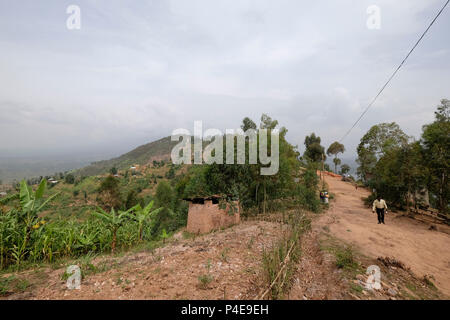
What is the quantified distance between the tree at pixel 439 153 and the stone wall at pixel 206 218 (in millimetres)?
9633

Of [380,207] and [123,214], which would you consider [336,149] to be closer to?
[380,207]

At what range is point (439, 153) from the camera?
871 cm

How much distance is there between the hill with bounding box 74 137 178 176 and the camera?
6475 cm

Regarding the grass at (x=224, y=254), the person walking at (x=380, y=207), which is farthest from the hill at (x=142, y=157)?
the grass at (x=224, y=254)

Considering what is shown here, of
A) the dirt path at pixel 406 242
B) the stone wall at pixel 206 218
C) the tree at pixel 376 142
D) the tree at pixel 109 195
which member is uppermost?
the tree at pixel 376 142

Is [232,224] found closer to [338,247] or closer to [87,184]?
[338,247]

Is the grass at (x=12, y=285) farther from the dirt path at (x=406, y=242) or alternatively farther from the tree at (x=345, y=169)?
the tree at (x=345, y=169)

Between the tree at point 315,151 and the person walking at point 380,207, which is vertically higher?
the tree at point 315,151

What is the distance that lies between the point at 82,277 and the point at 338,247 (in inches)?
243

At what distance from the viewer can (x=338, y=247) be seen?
559cm

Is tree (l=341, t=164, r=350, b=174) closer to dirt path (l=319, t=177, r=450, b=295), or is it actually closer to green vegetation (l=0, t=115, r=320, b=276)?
green vegetation (l=0, t=115, r=320, b=276)

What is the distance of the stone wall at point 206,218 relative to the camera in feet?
25.9

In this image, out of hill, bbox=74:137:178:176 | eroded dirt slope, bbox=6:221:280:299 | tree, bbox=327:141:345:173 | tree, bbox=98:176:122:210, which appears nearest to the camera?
eroded dirt slope, bbox=6:221:280:299

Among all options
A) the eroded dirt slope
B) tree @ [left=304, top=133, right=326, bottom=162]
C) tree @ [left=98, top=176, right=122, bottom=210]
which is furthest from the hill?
the eroded dirt slope
